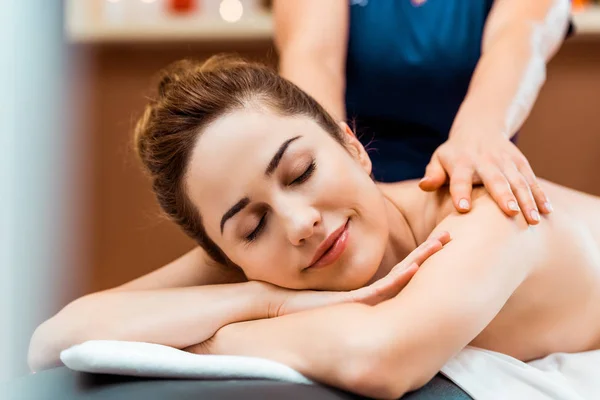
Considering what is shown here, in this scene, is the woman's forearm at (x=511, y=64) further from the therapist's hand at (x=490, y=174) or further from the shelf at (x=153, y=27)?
the shelf at (x=153, y=27)

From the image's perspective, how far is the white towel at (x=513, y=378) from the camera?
1.01 meters

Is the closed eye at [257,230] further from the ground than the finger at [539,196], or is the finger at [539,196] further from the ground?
the finger at [539,196]

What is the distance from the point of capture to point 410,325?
93 cm

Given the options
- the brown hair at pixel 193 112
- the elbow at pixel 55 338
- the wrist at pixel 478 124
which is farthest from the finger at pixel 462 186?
the elbow at pixel 55 338

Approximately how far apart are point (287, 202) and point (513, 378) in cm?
43

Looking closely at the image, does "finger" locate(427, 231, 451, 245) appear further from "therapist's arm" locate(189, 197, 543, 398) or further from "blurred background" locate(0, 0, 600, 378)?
"blurred background" locate(0, 0, 600, 378)

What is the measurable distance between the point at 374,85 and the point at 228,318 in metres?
0.95

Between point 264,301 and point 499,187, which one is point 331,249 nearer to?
point 264,301

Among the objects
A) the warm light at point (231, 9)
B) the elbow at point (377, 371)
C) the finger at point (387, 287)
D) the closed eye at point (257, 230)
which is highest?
the warm light at point (231, 9)

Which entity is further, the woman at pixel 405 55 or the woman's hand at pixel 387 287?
the woman at pixel 405 55

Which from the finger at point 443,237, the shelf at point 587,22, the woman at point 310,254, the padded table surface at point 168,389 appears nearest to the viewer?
the padded table surface at point 168,389

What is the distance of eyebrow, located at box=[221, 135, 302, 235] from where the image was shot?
1.14m

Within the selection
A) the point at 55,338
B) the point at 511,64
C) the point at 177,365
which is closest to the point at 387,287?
the point at 177,365

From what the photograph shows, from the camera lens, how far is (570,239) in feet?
4.02
